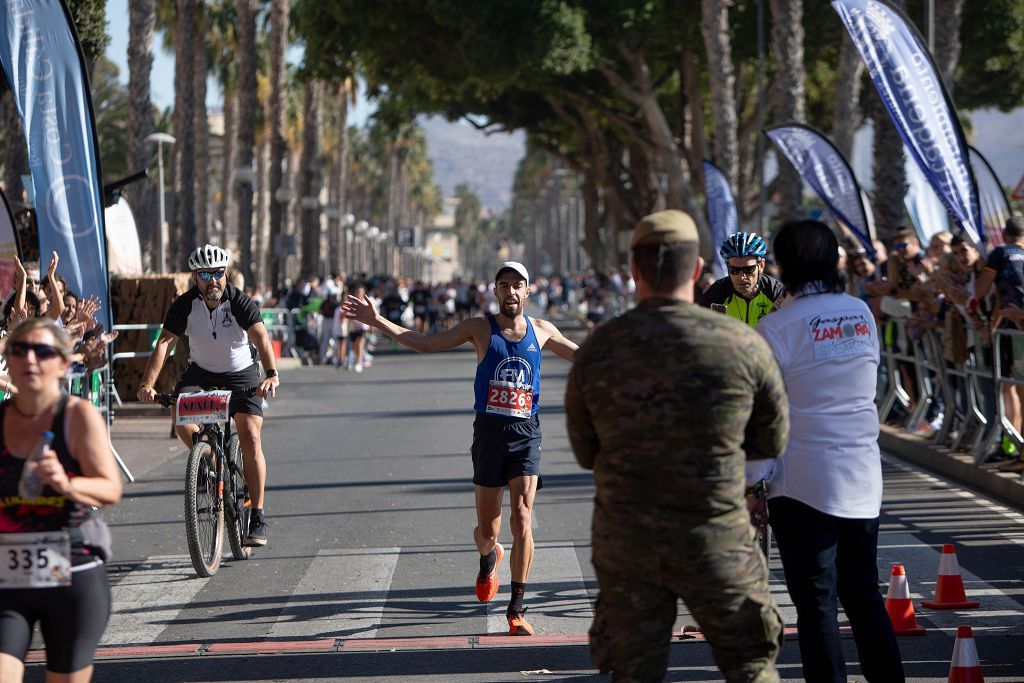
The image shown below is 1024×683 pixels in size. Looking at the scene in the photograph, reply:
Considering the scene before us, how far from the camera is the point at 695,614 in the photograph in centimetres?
443

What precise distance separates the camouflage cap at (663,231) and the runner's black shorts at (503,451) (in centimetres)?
327

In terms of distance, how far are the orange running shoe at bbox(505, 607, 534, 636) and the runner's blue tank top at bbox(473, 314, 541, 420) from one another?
0.97 metres

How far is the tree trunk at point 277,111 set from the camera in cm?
4228

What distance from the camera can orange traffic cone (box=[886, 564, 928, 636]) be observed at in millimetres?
7391

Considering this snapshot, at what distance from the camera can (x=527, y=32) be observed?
36.7 metres

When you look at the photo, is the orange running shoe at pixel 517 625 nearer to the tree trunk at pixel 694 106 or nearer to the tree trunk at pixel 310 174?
the tree trunk at pixel 694 106

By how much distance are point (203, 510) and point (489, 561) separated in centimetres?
230

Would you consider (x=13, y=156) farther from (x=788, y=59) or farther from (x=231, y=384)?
(x=788, y=59)

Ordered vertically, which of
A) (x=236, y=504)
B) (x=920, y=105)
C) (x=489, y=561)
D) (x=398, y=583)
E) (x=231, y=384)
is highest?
(x=920, y=105)

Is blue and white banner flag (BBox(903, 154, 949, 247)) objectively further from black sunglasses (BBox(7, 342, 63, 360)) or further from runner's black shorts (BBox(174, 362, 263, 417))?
black sunglasses (BBox(7, 342, 63, 360))

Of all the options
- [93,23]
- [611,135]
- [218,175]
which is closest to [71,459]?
[93,23]

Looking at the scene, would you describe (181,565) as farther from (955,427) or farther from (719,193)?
(719,193)

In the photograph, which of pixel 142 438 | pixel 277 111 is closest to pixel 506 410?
pixel 142 438

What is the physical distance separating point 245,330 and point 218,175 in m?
103
